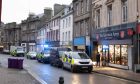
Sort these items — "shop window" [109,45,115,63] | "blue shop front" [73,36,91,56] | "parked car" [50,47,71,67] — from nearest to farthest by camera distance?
"shop window" [109,45,115,63]
"parked car" [50,47,71,67]
"blue shop front" [73,36,91,56]

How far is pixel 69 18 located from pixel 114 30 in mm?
22587

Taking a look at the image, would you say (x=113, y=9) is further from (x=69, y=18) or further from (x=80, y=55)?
(x=69, y=18)

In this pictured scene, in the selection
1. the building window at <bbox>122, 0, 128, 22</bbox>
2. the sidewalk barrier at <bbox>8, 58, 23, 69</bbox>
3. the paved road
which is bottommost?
the paved road

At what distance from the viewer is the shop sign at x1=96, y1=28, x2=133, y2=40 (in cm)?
2764

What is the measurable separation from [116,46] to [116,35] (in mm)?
1605

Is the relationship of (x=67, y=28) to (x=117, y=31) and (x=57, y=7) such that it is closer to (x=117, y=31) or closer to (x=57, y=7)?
(x=57, y=7)

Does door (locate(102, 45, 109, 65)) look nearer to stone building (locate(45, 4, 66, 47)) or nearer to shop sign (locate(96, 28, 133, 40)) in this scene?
shop sign (locate(96, 28, 133, 40))

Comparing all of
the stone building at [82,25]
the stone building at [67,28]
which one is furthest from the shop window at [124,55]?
the stone building at [67,28]

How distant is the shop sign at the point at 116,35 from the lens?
90.7 ft

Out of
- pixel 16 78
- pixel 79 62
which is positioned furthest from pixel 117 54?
pixel 16 78

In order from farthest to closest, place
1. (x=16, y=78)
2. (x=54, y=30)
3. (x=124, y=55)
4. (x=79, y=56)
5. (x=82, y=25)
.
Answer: (x=54, y=30) → (x=82, y=25) → (x=124, y=55) → (x=79, y=56) → (x=16, y=78)

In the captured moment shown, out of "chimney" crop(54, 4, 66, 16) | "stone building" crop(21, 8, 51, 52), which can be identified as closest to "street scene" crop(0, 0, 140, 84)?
"chimney" crop(54, 4, 66, 16)

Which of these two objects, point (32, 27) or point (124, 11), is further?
point (32, 27)

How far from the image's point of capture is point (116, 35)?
3056 cm
